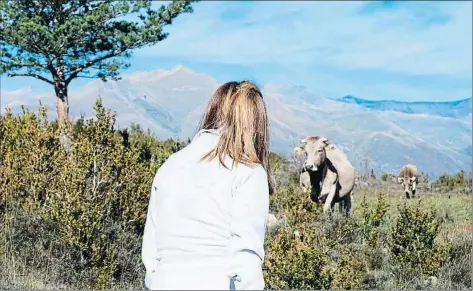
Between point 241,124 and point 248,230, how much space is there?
415 millimetres

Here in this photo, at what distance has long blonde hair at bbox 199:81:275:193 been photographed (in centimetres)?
280

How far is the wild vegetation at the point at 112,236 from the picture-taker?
7.30 meters

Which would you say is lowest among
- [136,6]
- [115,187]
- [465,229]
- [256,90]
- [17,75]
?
[465,229]

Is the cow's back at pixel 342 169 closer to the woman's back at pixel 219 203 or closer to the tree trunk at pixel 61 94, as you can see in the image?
the tree trunk at pixel 61 94

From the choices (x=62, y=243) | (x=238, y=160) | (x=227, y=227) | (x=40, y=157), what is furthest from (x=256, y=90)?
(x=40, y=157)

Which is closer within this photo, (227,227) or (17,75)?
(227,227)

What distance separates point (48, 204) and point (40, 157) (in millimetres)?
789

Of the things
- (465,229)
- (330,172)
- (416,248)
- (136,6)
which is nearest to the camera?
(416,248)

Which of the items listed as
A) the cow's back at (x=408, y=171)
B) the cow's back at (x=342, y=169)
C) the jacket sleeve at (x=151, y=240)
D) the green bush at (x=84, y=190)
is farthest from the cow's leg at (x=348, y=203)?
the jacket sleeve at (x=151, y=240)

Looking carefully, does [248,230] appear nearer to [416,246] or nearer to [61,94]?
[416,246]

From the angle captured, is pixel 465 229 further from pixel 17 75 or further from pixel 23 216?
pixel 17 75

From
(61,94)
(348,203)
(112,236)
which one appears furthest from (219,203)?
(61,94)

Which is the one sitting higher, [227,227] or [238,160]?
[238,160]

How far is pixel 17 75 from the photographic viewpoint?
64.8ft
